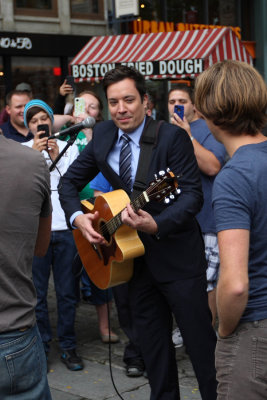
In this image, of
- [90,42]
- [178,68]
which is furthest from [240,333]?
[90,42]

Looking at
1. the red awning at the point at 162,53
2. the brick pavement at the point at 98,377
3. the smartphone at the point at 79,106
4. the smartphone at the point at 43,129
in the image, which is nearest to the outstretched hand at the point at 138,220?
the brick pavement at the point at 98,377

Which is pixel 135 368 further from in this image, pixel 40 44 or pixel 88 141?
pixel 40 44

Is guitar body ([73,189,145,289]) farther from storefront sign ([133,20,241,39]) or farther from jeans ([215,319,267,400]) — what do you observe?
storefront sign ([133,20,241,39])

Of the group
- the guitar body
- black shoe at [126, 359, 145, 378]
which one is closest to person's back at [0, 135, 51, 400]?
the guitar body

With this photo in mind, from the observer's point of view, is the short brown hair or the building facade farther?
the building facade

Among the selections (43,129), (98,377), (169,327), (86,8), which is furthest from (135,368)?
(86,8)

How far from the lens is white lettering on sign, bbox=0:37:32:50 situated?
11000mm

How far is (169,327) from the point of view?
3.59 m

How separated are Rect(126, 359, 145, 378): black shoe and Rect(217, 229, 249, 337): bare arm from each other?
103 inches

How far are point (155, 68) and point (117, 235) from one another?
24.1 feet

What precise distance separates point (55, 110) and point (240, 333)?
14.8 feet

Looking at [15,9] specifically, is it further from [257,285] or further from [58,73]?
[257,285]

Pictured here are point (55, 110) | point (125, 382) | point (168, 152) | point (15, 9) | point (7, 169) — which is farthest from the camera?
point (15, 9)

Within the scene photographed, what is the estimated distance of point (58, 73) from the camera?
Answer: 39.8ft
